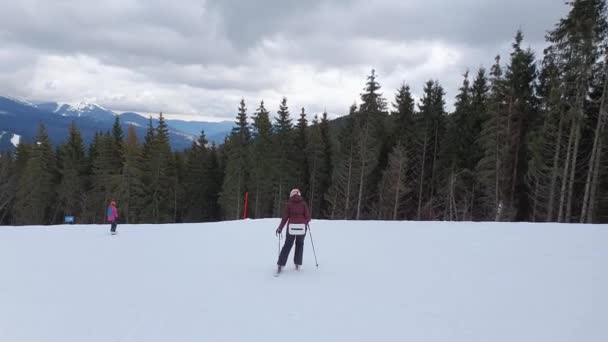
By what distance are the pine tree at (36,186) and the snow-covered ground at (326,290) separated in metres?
45.8

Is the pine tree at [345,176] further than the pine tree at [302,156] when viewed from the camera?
No

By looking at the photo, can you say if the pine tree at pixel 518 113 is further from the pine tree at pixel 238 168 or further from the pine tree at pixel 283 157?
the pine tree at pixel 238 168

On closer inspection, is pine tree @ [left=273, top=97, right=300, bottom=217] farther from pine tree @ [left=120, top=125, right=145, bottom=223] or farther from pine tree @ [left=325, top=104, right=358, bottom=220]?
pine tree @ [left=120, top=125, right=145, bottom=223]

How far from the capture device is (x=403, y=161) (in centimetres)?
3509

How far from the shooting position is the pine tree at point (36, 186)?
1977 inches

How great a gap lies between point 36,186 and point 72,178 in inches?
173

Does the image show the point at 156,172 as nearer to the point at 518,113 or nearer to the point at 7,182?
the point at 7,182

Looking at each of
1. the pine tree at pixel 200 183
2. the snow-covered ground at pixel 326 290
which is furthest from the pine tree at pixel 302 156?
the snow-covered ground at pixel 326 290

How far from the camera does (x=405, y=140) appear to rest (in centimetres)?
3984

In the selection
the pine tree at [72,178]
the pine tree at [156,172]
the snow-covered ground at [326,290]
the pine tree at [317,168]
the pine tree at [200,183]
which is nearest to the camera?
the snow-covered ground at [326,290]

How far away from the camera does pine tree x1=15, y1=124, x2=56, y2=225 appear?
50219mm

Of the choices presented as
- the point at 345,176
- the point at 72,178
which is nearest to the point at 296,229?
the point at 345,176

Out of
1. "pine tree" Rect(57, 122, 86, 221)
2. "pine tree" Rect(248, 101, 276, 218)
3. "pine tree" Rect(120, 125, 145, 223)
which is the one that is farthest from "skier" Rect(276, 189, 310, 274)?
"pine tree" Rect(57, 122, 86, 221)

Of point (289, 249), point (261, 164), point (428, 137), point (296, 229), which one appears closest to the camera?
point (289, 249)
